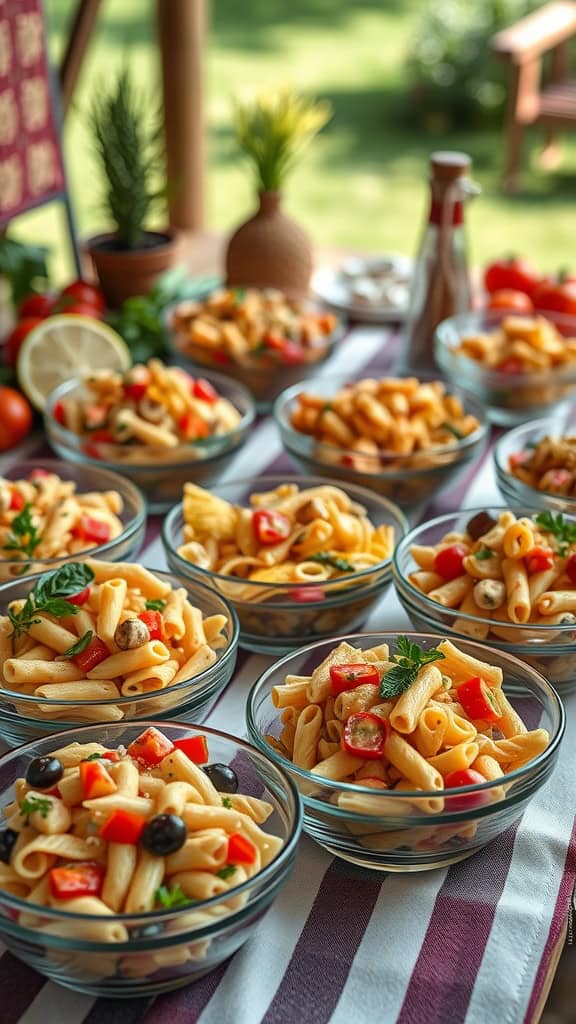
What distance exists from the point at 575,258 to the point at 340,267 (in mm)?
3586

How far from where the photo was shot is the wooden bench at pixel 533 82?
6.10 m

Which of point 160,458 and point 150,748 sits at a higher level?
point 150,748

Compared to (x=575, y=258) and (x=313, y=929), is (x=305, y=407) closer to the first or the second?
(x=313, y=929)

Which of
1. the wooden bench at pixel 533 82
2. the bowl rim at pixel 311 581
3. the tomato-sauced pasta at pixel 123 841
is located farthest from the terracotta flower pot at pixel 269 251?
the wooden bench at pixel 533 82

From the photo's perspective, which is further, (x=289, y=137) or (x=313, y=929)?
(x=289, y=137)

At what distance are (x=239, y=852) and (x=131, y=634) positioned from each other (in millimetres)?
383

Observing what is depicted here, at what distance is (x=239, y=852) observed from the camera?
1.25 meters

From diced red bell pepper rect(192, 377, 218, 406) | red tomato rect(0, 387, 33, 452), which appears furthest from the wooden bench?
red tomato rect(0, 387, 33, 452)

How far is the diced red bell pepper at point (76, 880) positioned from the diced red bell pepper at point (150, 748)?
0.17 metres

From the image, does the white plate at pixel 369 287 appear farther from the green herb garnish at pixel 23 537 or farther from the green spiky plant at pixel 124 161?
the green herb garnish at pixel 23 537

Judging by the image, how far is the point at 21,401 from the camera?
261 cm

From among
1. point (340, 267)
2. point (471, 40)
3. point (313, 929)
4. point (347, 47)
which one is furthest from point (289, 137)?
point (347, 47)

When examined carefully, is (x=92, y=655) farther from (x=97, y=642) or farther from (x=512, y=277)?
(x=512, y=277)

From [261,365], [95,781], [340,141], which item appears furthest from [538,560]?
[340,141]
